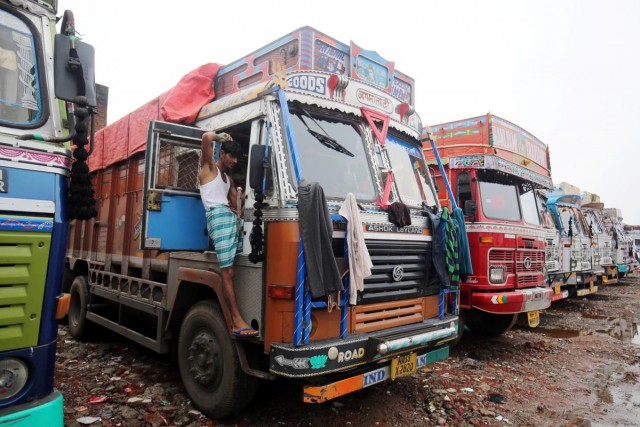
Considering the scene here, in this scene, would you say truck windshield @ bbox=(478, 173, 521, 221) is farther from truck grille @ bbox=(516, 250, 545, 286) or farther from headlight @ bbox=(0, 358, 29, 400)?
headlight @ bbox=(0, 358, 29, 400)

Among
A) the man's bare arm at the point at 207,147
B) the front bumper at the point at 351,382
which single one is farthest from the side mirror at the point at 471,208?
the man's bare arm at the point at 207,147

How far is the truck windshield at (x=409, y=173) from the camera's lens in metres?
4.42

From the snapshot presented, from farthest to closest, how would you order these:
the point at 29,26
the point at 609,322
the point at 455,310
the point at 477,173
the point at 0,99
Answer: the point at 609,322 < the point at 477,173 < the point at 455,310 < the point at 29,26 < the point at 0,99

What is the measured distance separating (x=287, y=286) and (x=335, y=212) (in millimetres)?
758

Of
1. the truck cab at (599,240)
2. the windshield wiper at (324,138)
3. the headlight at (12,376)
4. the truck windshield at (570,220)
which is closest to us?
the headlight at (12,376)

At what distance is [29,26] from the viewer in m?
2.46

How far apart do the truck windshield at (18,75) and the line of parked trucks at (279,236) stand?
0.04 meters

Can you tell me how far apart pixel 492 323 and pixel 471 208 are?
7.65ft

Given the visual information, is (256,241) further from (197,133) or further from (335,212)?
(197,133)

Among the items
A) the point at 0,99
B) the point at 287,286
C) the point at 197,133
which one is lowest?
the point at 287,286

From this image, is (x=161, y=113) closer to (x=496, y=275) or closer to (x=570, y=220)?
(x=496, y=275)

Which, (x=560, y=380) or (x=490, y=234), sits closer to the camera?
(x=560, y=380)

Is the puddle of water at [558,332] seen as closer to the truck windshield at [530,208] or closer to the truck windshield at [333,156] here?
the truck windshield at [530,208]

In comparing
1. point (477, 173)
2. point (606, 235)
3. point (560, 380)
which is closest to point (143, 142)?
point (477, 173)
